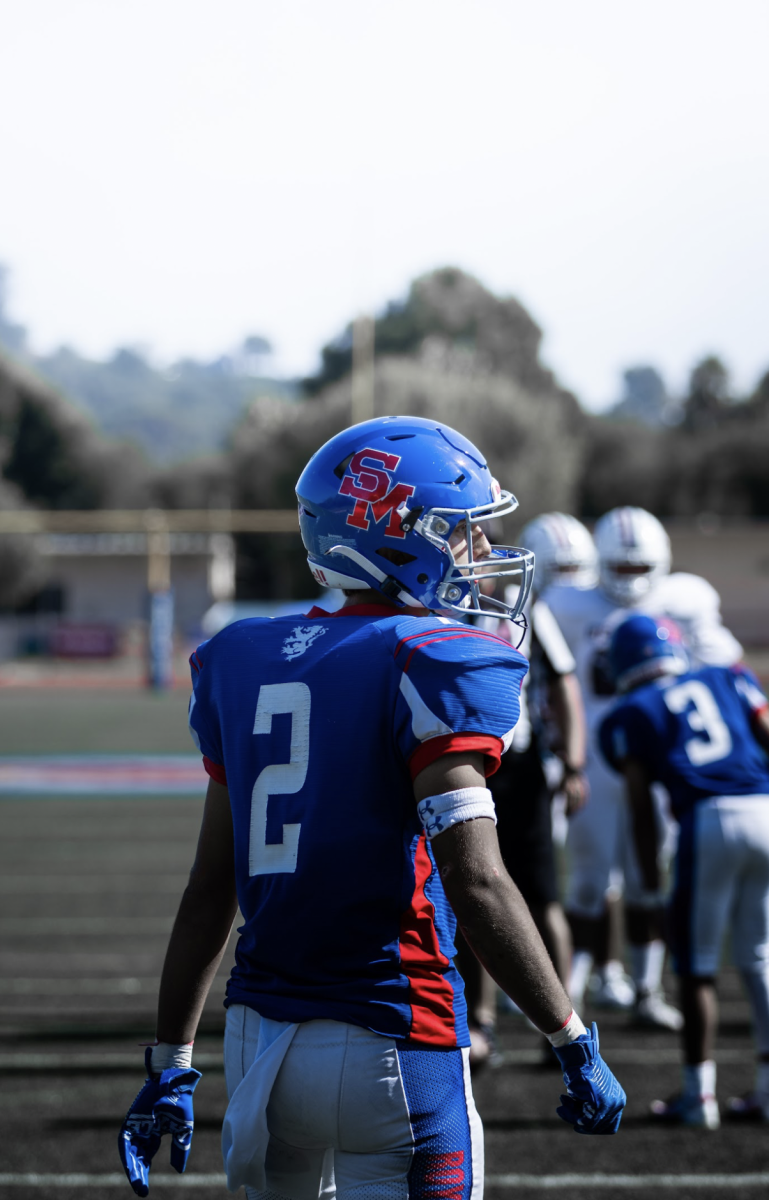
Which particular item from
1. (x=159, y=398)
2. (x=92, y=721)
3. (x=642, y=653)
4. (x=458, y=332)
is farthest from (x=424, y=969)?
(x=159, y=398)

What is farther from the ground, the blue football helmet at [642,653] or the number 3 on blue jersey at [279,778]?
the number 3 on blue jersey at [279,778]

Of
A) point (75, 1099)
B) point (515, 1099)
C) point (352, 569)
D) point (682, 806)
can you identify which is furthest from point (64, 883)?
point (352, 569)

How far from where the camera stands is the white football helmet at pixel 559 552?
5617mm

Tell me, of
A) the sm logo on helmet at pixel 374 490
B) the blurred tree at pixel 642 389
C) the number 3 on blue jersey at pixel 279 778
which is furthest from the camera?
the blurred tree at pixel 642 389

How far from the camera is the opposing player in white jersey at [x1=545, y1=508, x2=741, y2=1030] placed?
16.4 feet

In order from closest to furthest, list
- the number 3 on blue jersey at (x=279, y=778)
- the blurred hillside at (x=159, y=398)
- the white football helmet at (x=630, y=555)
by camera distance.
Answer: the number 3 on blue jersey at (x=279, y=778) < the white football helmet at (x=630, y=555) < the blurred hillside at (x=159, y=398)

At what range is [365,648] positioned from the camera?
68.9 inches

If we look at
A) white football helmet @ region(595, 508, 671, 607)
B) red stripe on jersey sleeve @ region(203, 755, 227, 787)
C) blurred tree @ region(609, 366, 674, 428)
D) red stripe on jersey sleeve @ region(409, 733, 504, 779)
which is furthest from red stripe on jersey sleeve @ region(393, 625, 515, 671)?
blurred tree @ region(609, 366, 674, 428)

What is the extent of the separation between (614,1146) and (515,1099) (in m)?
0.43

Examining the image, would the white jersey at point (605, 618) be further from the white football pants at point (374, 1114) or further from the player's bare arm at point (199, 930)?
the white football pants at point (374, 1114)

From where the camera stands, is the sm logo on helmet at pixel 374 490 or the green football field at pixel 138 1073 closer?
the sm logo on helmet at pixel 374 490

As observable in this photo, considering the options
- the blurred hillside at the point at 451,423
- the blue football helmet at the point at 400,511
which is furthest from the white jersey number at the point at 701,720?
the blurred hillside at the point at 451,423

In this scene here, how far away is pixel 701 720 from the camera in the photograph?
12.7 ft

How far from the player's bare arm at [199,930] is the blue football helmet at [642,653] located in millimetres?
2306
